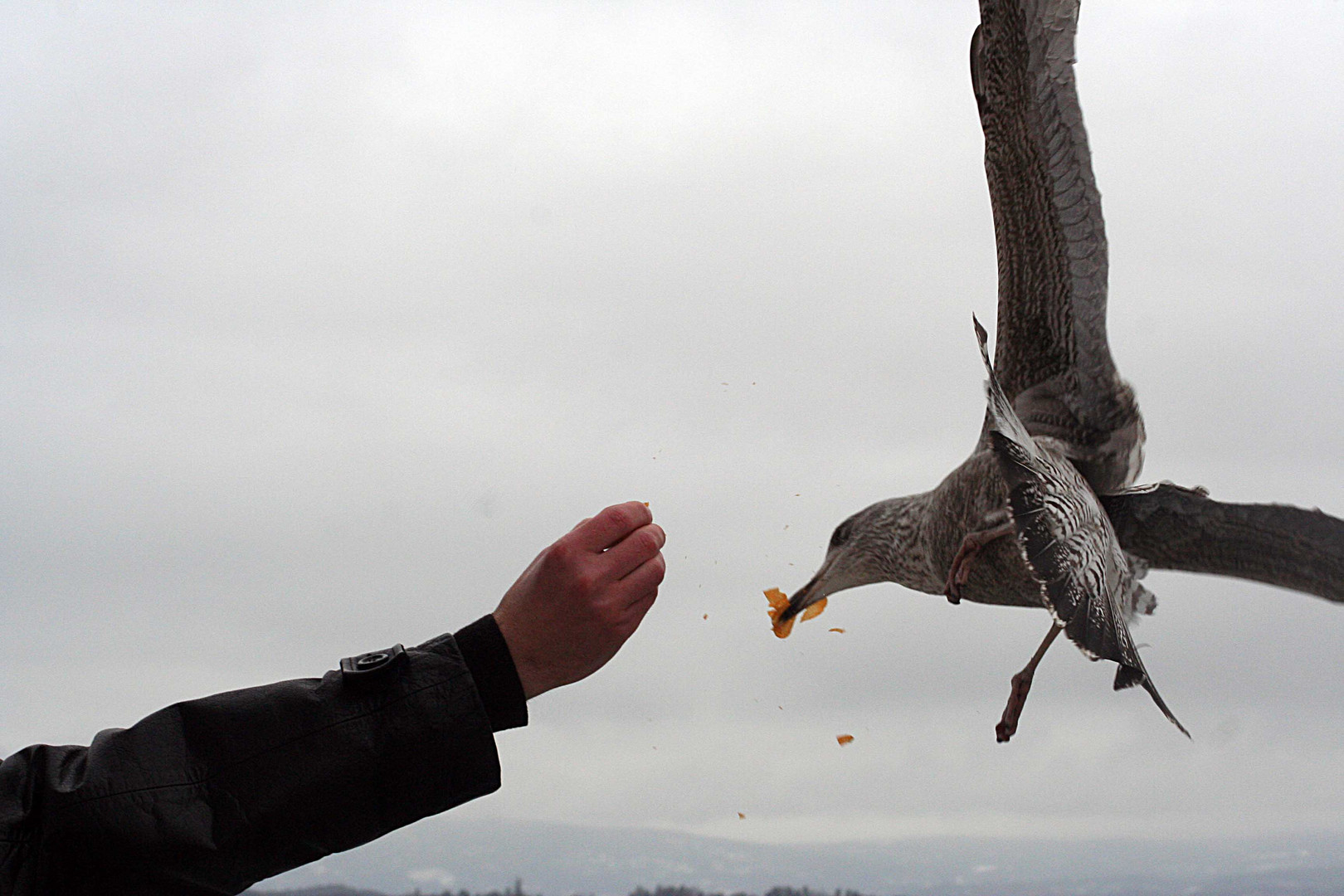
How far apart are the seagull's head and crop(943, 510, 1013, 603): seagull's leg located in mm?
129

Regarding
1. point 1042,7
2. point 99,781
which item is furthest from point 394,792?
point 1042,7

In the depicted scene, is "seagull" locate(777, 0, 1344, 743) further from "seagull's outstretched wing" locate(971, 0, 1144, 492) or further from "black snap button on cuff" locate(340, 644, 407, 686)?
"black snap button on cuff" locate(340, 644, 407, 686)

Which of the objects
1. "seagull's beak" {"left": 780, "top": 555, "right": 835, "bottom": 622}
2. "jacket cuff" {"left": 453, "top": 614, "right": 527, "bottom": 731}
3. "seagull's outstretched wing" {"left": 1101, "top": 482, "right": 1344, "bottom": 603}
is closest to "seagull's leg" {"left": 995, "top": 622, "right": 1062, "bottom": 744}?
"seagull's outstretched wing" {"left": 1101, "top": 482, "right": 1344, "bottom": 603}

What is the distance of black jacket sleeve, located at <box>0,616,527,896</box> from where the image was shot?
26.6 inches

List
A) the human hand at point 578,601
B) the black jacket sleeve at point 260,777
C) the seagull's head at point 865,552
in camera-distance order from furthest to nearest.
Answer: the seagull's head at point 865,552 < the human hand at point 578,601 < the black jacket sleeve at point 260,777

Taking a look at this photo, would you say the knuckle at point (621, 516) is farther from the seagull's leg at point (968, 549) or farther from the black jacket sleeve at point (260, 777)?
the seagull's leg at point (968, 549)

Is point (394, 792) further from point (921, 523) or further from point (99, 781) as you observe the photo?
point (921, 523)

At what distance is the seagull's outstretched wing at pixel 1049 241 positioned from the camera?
0.87m

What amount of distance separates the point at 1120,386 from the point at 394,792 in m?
0.67

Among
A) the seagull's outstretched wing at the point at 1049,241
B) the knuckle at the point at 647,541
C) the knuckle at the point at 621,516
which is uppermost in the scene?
the seagull's outstretched wing at the point at 1049,241

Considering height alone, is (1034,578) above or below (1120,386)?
below

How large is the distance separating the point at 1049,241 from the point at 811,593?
41 centimetres

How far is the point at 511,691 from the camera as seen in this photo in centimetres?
78

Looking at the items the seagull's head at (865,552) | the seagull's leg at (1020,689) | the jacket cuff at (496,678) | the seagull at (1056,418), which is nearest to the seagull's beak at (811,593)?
the seagull's head at (865,552)
